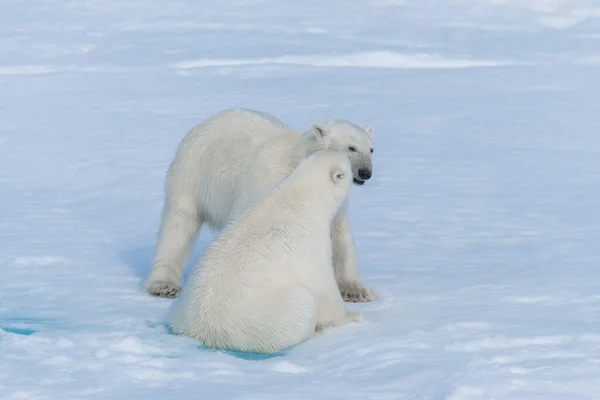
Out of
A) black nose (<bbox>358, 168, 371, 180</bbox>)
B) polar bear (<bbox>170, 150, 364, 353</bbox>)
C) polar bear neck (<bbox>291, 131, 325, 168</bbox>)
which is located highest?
polar bear neck (<bbox>291, 131, 325, 168</bbox>)

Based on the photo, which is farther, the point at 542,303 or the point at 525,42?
→ the point at 525,42

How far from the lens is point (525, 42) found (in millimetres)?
14164

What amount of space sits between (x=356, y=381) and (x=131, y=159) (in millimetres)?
4895

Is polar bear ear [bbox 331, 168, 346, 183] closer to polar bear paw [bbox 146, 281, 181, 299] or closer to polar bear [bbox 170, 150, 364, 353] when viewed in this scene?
polar bear [bbox 170, 150, 364, 353]

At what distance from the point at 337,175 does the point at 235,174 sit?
67 centimetres

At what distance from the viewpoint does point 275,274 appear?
3.70m

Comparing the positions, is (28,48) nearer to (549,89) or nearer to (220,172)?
(549,89)

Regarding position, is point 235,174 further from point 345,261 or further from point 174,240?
point 345,261

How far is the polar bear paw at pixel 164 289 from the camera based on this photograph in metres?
4.57

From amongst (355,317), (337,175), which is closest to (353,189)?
(337,175)

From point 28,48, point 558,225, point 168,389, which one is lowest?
point 28,48

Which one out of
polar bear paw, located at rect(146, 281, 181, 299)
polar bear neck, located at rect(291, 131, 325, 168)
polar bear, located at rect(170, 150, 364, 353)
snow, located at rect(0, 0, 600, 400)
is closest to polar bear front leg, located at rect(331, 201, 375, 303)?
snow, located at rect(0, 0, 600, 400)

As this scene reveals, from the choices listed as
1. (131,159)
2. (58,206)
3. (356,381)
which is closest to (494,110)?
(131,159)

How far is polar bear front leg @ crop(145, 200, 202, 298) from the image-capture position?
Result: 4730mm
